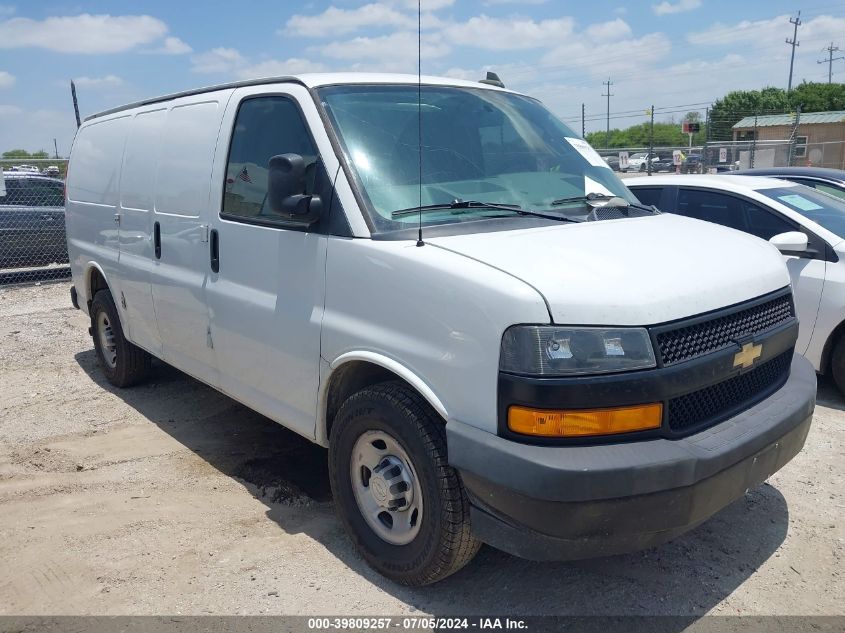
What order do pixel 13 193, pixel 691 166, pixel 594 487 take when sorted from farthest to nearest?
pixel 691 166, pixel 13 193, pixel 594 487

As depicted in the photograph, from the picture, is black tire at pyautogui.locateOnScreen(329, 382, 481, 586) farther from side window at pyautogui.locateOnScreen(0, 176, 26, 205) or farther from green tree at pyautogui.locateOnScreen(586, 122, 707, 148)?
green tree at pyautogui.locateOnScreen(586, 122, 707, 148)

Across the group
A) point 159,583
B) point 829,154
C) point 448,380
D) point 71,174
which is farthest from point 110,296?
point 829,154

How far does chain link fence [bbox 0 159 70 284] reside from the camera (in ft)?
37.6

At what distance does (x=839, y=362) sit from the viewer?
17.8 feet

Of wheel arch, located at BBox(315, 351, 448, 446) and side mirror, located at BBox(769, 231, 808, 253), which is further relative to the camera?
side mirror, located at BBox(769, 231, 808, 253)

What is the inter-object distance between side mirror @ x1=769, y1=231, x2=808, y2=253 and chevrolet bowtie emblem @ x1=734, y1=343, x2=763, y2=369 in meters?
2.83

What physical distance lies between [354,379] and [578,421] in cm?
121

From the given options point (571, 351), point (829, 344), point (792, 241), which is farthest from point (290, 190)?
point (829, 344)

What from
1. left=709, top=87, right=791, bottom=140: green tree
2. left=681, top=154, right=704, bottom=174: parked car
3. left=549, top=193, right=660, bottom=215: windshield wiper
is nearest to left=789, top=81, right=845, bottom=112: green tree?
left=709, top=87, right=791, bottom=140: green tree

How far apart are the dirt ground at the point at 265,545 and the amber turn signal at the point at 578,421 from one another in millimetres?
962

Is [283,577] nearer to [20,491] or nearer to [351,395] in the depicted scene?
[351,395]

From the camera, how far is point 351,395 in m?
3.31

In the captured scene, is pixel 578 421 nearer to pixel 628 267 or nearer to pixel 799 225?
pixel 628 267

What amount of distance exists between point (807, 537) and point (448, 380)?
219cm
